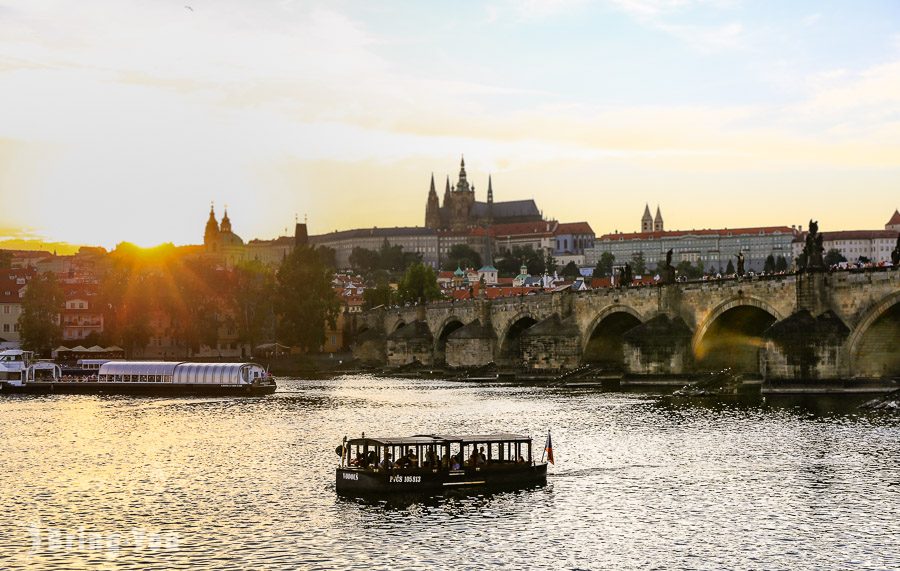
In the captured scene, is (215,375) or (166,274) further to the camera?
(166,274)

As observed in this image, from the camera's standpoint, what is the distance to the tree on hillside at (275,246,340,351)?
133 metres

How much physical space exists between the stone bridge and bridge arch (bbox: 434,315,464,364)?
4330mm

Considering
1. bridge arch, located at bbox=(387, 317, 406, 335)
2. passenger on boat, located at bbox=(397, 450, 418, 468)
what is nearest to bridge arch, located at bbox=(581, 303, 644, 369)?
bridge arch, located at bbox=(387, 317, 406, 335)

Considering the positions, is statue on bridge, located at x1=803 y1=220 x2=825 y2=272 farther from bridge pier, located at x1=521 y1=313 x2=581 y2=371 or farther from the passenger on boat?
the passenger on boat

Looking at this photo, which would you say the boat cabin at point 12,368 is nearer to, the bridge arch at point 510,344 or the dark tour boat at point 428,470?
the bridge arch at point 510,344

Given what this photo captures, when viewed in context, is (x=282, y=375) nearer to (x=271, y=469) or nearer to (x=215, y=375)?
(x=215, y=375)

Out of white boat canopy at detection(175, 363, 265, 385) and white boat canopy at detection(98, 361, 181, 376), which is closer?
white boat canopy at detection(175, 363, 265, 385)

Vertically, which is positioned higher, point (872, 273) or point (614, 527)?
point (872, 273)

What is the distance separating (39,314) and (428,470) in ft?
332

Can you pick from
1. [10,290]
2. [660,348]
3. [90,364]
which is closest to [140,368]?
[90,364]

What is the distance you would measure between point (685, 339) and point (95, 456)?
135ft

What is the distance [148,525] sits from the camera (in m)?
34.4

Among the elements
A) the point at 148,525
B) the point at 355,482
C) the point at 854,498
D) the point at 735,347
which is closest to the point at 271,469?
the point at 355,482

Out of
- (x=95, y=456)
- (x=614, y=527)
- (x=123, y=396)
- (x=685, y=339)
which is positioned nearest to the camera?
(x=614, y=527)
